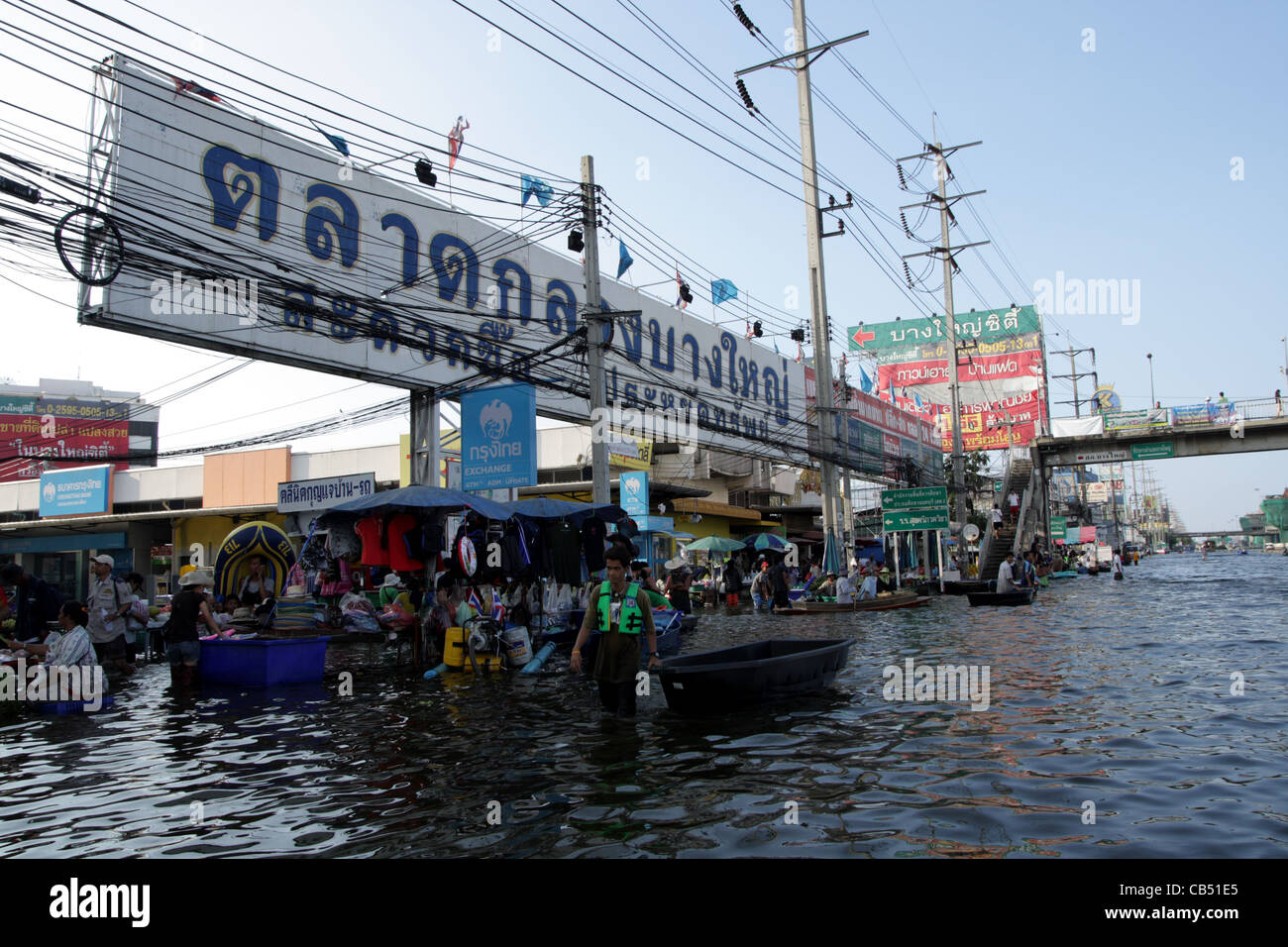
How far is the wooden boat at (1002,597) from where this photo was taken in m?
25.8

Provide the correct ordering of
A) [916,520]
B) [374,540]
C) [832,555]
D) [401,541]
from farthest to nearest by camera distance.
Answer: [916,520] < [832,555] < [401,541] < [374,540]

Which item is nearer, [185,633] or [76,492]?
[185,633]

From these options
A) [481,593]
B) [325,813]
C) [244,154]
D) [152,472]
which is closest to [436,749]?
[325,813]

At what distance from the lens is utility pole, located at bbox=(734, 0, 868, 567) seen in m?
26.5

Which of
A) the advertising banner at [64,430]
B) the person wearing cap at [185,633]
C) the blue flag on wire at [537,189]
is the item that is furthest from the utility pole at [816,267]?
the advertising banner at [64,430]

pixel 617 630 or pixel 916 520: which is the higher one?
pixel 916 520

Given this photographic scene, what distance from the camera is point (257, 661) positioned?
40.9ft

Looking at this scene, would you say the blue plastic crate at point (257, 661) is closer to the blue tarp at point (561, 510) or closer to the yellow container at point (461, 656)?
the yellow container at point (461, 656)

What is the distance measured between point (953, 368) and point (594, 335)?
85.2 ft

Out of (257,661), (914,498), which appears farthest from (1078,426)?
(257,661)

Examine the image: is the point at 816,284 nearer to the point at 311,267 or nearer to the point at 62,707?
the point at 311,267

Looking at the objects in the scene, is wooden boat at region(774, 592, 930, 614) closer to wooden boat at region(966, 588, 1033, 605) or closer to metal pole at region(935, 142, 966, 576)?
wooden boat at region(966, 588, 1033, 605)
